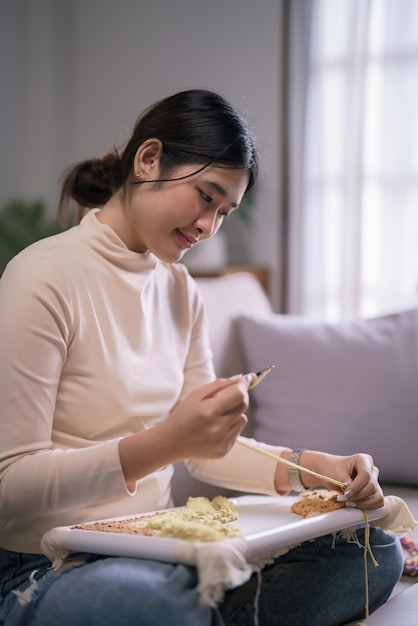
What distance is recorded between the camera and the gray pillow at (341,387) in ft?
6.21

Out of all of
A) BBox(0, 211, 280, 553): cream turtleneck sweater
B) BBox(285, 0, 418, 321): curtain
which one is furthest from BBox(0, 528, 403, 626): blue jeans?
BBox(285, 0, 418, 321): curtain

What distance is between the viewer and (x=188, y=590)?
93 cm

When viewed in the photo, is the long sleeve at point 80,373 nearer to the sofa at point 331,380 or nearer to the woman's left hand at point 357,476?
the woman's left hand at point 357,476

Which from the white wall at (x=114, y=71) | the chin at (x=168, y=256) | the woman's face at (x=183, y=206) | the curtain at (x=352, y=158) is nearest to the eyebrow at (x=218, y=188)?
the woman's face at (x=183, y=206)

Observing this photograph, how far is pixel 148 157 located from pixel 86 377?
14.7 inches

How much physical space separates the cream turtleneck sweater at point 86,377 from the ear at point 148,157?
12cm

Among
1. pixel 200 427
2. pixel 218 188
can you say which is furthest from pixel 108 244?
pixel 200 427

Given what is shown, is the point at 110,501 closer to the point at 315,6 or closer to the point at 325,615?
the point at 325,615

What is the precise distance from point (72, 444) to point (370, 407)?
34.8 inches

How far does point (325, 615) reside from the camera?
1.24 m

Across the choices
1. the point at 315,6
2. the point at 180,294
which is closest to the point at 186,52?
the point at 315,6

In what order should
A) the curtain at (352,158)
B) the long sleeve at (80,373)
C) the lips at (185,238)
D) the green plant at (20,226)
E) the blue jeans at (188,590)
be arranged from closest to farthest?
the blue jeans at (188,590)
the long sleeve at (80,373)
the lips at (185,238)
the curtain at (352,158)
the green plant at (20,226)

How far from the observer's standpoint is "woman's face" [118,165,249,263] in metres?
1.29

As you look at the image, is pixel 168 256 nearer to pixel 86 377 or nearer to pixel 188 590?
pixel 86 377
